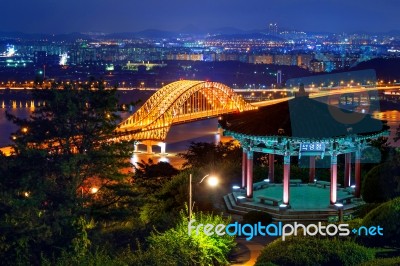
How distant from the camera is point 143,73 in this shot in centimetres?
14038

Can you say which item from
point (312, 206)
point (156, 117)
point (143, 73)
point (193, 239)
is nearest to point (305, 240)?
point (193, 239)

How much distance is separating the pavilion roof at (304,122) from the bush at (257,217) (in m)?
2.12

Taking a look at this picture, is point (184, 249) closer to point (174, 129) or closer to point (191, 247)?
point (191, 247)

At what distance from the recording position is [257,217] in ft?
53.7

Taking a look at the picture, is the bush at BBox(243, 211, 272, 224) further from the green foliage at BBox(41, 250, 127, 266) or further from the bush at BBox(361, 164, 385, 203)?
the green foliage at BBox(41, 250, 127, 266)

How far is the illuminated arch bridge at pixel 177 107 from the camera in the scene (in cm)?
→ 6547

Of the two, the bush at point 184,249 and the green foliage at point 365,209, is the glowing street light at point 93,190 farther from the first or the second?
the green foliage at point 365,209

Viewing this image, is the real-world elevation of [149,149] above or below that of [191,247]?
below

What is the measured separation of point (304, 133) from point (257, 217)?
2.52 m

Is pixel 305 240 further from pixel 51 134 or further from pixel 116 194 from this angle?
pixel 51 134

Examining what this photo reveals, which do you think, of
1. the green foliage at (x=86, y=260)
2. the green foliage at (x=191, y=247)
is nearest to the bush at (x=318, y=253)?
the green foliage at (x=191, y=247)

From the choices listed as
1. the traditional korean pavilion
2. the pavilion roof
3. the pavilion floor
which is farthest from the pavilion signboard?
the pavilion floor

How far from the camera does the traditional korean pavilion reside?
1708 centimetres


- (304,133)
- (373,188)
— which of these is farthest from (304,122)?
(373,188)
